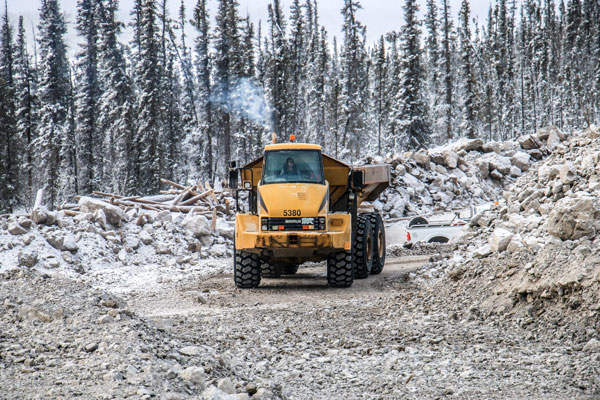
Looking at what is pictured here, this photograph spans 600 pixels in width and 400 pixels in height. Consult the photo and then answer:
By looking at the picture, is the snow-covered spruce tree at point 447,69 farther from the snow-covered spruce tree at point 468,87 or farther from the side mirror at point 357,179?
the side mirror at point 357,179

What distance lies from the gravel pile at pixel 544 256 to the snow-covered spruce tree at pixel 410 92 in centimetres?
3177

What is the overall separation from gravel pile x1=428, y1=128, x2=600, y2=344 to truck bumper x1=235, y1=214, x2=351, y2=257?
2.11 meters

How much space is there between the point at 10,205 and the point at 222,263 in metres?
24.2

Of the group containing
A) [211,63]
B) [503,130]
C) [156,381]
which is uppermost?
[211,63]

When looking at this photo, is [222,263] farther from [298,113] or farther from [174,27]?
[298,113]

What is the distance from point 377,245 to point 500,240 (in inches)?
202

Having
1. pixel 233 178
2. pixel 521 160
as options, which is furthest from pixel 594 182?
pixel 521 160

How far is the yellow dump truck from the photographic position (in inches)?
465

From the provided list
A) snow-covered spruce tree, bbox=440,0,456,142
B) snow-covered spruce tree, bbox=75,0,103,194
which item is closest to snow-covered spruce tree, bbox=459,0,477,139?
snow-covered spruce tree, bbox=440,0,456,142

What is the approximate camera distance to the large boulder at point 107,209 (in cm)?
1800

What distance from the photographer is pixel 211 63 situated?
4528cm

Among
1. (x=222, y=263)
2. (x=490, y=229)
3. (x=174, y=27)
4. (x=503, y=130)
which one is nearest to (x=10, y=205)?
(x=174, y=27)

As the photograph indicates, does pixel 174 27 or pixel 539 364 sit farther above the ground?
pixel 174 27

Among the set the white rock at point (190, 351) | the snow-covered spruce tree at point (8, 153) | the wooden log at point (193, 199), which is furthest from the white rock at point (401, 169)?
the white rock at point (190, 351)
